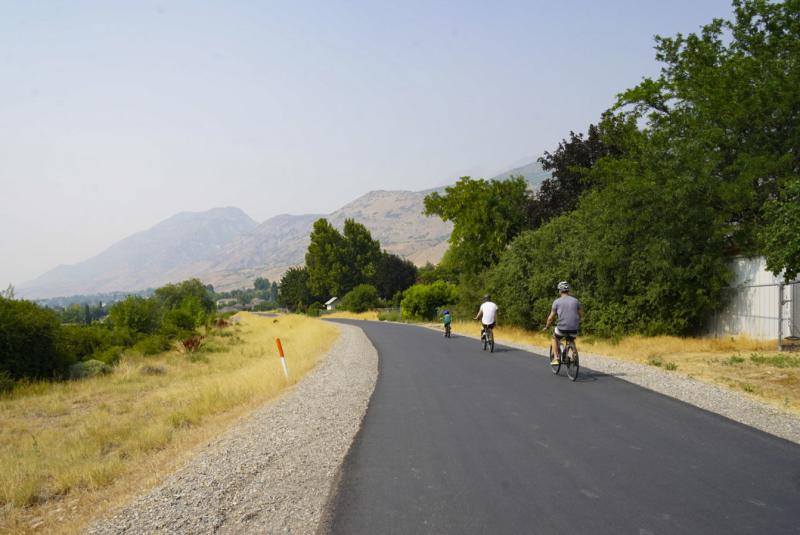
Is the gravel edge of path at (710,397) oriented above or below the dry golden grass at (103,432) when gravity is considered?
above

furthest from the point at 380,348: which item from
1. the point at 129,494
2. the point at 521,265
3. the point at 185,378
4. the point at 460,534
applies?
the point at 460,534

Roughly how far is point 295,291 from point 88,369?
8828cm

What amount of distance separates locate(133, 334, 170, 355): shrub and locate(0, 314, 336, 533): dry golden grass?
5.46 m

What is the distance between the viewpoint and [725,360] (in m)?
17.0

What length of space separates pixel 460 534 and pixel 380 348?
20.5 m

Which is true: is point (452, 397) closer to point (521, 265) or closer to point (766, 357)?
point (766, 357)

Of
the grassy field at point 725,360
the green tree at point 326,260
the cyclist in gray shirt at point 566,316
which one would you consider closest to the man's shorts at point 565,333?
the cyclist in gray shirt at point 566,316

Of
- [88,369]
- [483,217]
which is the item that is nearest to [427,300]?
[483,217]

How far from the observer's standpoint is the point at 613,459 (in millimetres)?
6613

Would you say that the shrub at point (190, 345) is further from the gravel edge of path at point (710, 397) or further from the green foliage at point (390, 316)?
the green foliage at point (390, 316)

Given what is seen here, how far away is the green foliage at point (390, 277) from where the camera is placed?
103 metres

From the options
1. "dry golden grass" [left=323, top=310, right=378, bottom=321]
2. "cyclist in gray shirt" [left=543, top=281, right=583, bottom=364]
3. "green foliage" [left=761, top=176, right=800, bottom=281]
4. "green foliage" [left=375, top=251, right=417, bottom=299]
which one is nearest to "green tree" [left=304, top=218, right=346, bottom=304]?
"green foliage" [left=375, top=251, right=417, bottom=299]

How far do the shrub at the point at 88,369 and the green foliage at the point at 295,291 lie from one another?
3135 inches

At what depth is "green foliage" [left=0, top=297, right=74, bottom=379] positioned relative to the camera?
→ 72.9 ft
